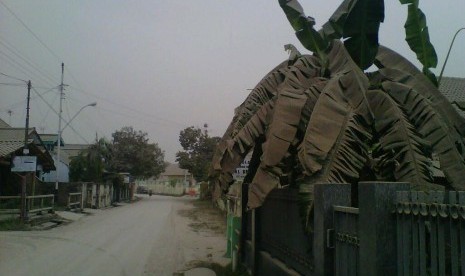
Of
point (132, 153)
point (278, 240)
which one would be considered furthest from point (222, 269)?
point (132, 153)

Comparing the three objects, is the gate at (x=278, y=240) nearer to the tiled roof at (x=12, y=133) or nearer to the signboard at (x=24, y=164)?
the signboard at (x=24, y=164)

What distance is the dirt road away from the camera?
34.7ft

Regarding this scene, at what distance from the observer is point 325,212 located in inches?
189

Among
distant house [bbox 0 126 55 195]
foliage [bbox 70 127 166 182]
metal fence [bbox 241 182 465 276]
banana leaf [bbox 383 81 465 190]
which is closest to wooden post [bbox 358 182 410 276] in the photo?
metal fence [bbox 241 182 465 276]

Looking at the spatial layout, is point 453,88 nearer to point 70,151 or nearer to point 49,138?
point 49,138

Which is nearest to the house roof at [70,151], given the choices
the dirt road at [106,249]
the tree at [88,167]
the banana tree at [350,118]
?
the tree at [88,167]

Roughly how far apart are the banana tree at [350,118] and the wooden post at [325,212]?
11 centimetres

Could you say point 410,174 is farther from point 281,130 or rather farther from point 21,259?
point 21,259

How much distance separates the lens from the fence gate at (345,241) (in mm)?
4375

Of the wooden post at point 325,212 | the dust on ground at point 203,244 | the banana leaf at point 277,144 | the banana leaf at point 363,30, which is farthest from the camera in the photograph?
the dust on ground at point 203,244

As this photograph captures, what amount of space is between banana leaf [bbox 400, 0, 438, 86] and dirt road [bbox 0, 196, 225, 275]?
7.09m

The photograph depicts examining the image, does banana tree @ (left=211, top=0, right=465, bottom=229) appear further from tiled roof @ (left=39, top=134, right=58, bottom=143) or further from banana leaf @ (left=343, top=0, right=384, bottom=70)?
tiled roof @ (left=39, top=134, right=58, bottom=143)

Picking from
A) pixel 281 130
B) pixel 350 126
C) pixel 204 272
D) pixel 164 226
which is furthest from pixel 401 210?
pixel 164 226

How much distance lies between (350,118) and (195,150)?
5036 cm
